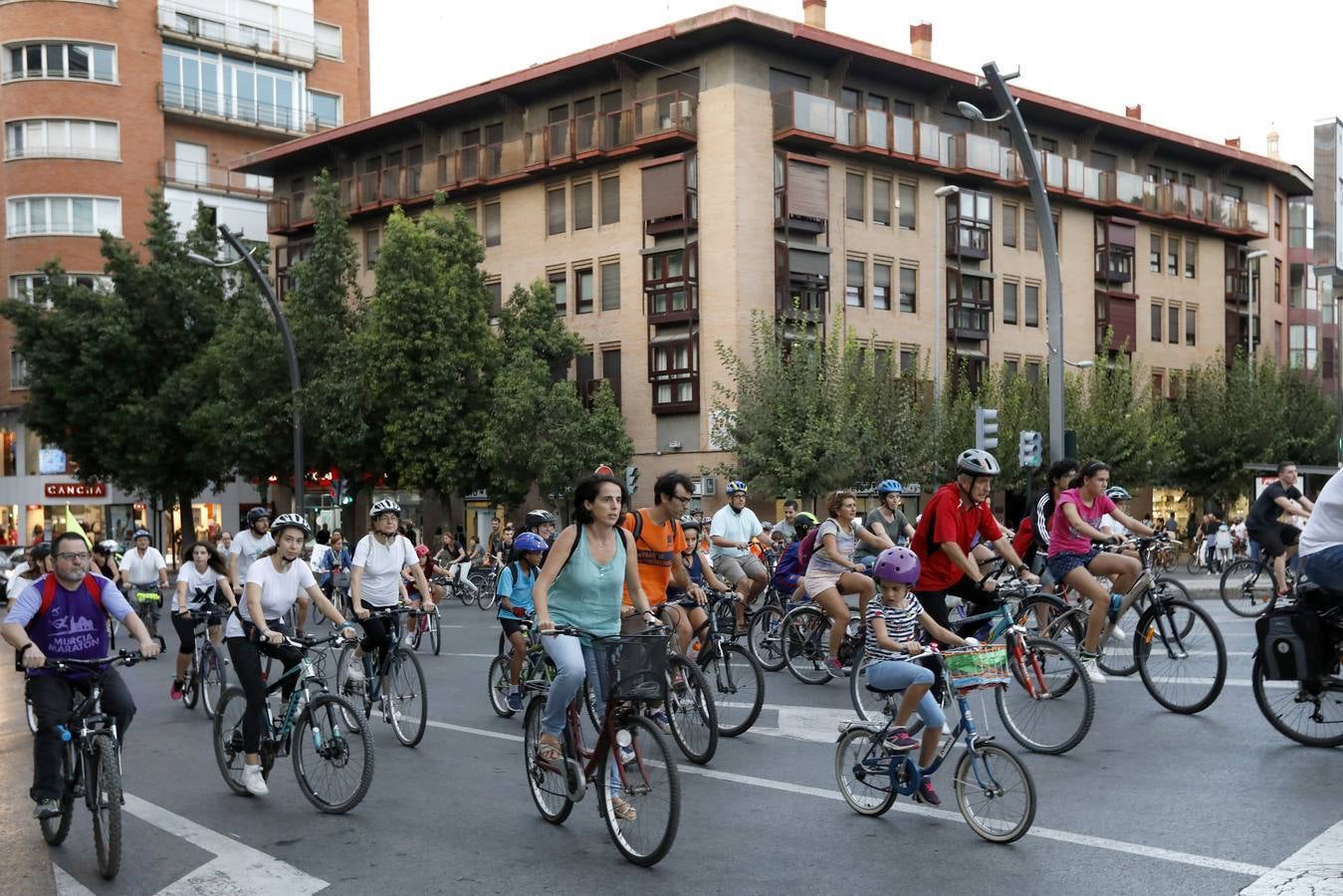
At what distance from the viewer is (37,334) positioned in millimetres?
45469

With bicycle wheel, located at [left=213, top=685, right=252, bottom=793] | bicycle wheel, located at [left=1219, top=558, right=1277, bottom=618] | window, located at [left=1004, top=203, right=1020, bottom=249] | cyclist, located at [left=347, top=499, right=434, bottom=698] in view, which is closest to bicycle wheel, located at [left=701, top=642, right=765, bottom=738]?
cyclist, located at [left=347, top=499, right=434, bottom=698]

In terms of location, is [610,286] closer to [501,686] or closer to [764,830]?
[501,686]

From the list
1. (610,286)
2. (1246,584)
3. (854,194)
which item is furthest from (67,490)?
(1246,584)

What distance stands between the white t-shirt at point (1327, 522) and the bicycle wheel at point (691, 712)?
3699mm

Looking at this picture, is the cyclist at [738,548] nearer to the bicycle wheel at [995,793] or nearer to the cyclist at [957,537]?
the cyclist at [957,537]

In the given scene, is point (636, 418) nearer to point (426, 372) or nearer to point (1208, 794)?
point (426, 372)

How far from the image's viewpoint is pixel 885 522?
50.9ft

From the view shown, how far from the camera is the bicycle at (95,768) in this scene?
6664 millimetres

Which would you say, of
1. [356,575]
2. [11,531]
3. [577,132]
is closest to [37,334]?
[11,531]

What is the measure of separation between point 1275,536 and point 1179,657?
5.66 metres

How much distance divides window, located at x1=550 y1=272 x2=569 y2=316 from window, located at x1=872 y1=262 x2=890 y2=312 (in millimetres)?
9345

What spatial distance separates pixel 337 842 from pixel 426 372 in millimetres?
31266

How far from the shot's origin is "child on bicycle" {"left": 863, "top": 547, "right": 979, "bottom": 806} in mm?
6703

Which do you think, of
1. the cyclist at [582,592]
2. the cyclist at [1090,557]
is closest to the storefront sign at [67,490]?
the cyclist at [1090,557]
